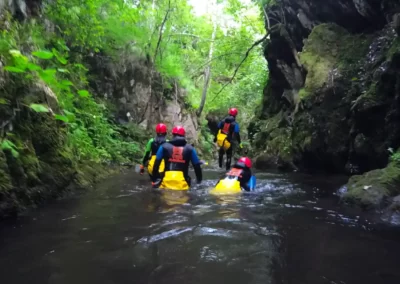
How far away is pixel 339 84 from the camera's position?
34.9 ft

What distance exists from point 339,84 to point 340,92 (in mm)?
289

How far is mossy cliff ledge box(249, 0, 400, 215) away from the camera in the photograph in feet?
25.4

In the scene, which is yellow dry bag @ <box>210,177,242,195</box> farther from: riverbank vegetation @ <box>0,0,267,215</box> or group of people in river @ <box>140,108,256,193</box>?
riverbank vegetation @ <box>0,0,267,215</box>

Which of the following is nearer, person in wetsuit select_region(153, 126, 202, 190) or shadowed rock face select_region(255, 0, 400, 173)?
person in wetsuit select_region(153, 126, 202, 190)

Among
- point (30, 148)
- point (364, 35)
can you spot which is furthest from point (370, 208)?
point (364, 35)

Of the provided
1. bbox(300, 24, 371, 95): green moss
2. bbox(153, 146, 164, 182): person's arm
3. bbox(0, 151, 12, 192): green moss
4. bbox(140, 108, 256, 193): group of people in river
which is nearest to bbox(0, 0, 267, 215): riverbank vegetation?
bbox(0, 151, 12, 192): green moss

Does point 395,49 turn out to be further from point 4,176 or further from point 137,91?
point 137,91

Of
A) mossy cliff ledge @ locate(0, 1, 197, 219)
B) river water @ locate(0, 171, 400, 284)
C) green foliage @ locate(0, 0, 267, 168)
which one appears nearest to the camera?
river water @ locate(0, 171, 400, 284)

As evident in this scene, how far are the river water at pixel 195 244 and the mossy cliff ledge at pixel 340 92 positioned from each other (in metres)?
1.66

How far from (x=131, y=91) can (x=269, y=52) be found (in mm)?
6948

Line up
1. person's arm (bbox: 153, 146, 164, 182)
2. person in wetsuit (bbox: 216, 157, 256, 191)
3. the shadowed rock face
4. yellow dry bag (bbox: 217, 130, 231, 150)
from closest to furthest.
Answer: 1. person's arm (bbox: 153, 146, 164, 182)
2. person in wetsuit (bbox: 216, 157, 256, 191)
3. the shadowed rock face
4. yellow dry bag (bbox: 217, 130, 231, 150)

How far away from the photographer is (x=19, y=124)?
17.2 feet

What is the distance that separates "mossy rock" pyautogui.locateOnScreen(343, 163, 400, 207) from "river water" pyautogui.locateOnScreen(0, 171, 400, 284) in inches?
14.0

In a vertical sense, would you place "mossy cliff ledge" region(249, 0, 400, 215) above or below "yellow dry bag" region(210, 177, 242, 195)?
above
